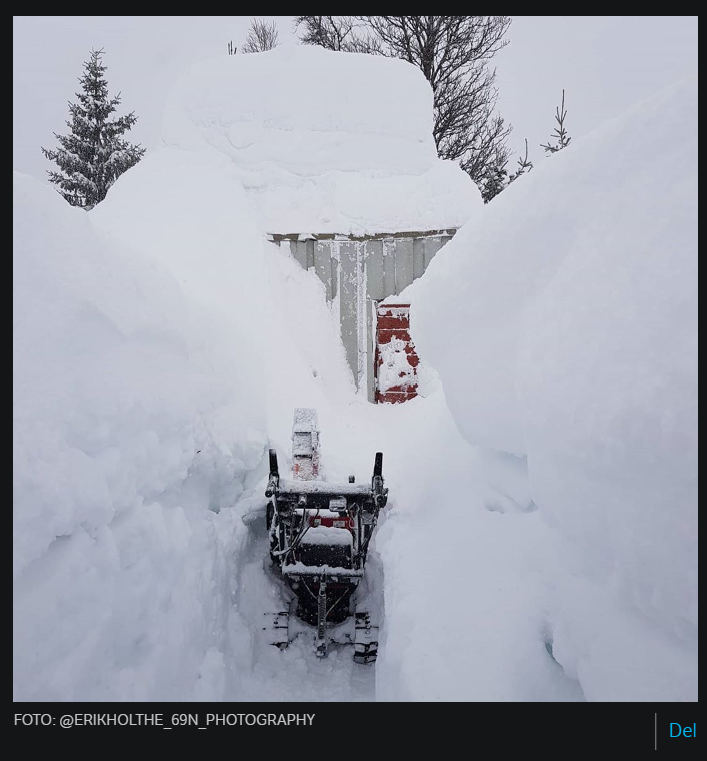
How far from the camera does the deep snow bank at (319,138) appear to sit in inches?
326

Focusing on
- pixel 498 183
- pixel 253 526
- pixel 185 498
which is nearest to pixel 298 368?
pixel 253 526

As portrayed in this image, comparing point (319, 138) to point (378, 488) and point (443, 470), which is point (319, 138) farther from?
point (378, 488)

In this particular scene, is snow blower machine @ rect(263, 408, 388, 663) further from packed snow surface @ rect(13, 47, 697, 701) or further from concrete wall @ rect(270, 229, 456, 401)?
concrete wall @ rect(270, 229, 456, 401)

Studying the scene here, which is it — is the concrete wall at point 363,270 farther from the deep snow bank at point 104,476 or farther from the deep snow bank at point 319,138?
the deep snow bank at point 104,476

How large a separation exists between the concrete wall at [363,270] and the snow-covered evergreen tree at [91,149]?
11.1 meters

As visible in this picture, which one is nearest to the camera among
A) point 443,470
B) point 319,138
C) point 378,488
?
point 378,488

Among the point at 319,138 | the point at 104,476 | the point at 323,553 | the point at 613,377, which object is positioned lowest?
the point at 323,553

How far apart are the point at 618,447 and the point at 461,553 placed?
5.83 ft

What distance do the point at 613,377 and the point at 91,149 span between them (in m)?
18.2

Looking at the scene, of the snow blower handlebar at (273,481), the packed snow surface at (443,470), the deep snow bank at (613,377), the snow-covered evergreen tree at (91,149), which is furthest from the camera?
the snow-covered evergreen tree at (91,149)

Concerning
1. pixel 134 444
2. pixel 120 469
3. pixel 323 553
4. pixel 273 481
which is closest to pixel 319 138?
pixel 273 481

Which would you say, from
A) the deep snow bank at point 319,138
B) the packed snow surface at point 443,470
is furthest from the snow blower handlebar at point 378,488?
the deep snow bank at point 319,138

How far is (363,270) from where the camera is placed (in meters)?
8.17

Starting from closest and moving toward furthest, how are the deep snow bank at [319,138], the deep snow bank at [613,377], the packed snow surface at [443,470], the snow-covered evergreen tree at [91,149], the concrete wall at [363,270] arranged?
1. the deep snow bank at [613,377]
2. the packed snow surface at [443,470]
3. the concrete wall at [363,270]
4. the deep snow bank at [319,138]
5. the snow-covered evergreen tree at [91,149]
